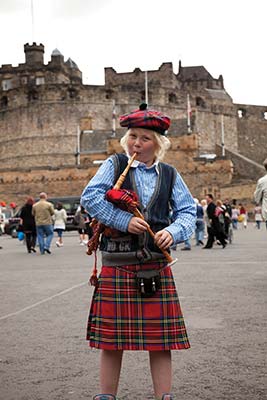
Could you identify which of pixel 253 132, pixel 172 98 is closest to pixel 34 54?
pixel 172 98

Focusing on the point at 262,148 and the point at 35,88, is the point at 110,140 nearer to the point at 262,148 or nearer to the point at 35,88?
the point at 35,88

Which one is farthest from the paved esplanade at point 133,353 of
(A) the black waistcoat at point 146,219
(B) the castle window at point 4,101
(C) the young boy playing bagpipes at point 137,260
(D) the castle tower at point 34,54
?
(D) the castle tower at point 34,54

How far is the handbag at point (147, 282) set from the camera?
329cm

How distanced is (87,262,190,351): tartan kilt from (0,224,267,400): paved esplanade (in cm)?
58

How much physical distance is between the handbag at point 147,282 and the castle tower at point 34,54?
7524 cm

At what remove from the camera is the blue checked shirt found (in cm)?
332

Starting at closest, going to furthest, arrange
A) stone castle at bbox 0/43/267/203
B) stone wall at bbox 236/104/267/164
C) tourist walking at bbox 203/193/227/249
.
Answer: tourist walking at bbox 203/193/227/249
stone castle at bbox 0/43/267/203
stone wall at bbox 236/104/267/164

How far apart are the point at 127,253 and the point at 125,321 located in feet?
0.96

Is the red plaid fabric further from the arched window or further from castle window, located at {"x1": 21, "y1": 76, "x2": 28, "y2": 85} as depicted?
castle window, located at {"x1": 21, "y1": 76, "x2": 28, "y2": 85}

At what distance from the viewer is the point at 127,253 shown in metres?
3.33

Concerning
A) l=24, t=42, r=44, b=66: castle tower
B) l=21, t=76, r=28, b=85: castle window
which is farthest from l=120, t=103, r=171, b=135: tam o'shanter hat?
l=24, t=42, r=44, b=66: castle tower

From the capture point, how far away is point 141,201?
11.2 feet

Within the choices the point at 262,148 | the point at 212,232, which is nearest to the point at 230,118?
the point at 262,148

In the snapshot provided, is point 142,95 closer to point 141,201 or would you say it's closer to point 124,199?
point 141,201
